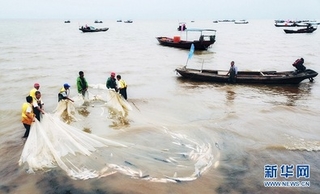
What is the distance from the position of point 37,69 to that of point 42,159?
17096 millimetres

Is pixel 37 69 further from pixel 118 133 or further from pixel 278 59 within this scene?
pixel 278 59

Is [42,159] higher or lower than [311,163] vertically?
higher

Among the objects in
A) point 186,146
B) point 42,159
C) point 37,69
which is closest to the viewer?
point 42,159

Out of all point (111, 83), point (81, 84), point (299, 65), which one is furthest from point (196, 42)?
point (81, 84)

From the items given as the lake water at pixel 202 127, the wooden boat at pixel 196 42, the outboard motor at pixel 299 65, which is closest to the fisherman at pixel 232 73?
the lake water at pixel 202 127

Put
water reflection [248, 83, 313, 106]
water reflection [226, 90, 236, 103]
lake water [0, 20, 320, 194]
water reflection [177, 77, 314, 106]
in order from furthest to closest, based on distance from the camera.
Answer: water reflection [177, 77, 314, 106]
water reflection [226, 90, 236, 103]
water reflection [248, 83, 313, 106]
lake water [0, 20, 320, 194]

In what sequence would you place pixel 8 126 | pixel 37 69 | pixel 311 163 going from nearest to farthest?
pixel 311 163, pixel 8 126, pixel 37 69

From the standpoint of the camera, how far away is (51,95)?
13.8m

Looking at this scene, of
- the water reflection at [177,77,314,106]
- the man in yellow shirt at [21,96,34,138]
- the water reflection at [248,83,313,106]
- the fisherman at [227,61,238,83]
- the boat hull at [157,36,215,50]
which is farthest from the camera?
the boat hull at [157,36,215,50]

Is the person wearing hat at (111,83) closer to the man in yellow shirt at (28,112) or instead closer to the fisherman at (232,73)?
the man in yellow shirt at (28,112)

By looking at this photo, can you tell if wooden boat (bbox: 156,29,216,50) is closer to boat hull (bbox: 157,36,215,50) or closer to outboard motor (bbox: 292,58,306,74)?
boat hull (bbox: 157,36,215,50)

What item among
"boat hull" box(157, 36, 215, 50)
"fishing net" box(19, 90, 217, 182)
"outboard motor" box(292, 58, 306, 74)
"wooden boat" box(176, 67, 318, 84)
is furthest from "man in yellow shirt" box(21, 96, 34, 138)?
"boat hull" box(157, 36, 215, 50)

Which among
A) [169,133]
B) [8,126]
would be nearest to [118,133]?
[169,133]

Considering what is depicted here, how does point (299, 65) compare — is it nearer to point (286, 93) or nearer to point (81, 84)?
point (286, 93)
